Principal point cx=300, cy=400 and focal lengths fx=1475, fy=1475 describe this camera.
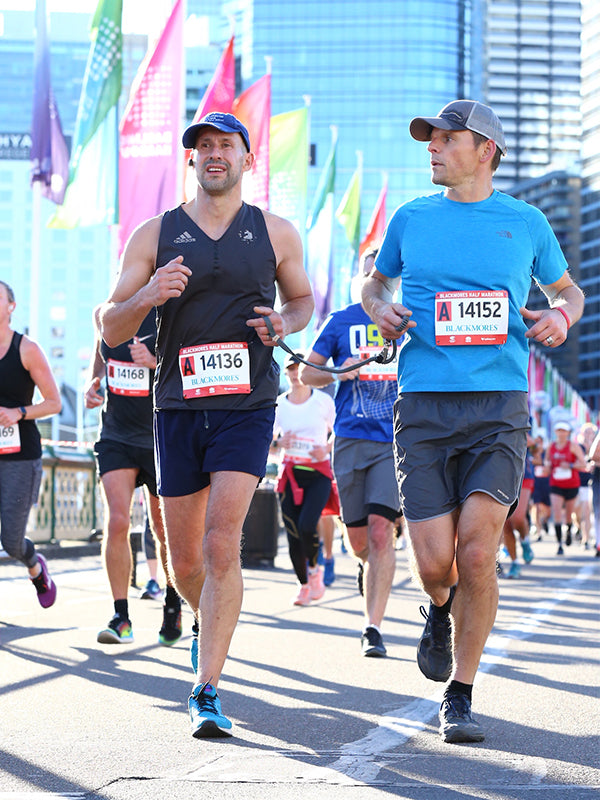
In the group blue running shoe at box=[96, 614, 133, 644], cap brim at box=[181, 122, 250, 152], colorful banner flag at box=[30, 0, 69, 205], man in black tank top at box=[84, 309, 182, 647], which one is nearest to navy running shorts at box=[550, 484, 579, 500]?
colorful banner flag at box=[30, 0, 69, 205]

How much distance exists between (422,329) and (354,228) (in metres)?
27.3

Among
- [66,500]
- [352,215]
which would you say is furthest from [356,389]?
[352,215]

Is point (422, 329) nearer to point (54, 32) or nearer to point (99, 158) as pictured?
point (99, 158)

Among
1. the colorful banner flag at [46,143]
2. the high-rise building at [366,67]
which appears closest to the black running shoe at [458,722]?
the colorful banner flag at [46,143]

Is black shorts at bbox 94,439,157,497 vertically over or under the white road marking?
over

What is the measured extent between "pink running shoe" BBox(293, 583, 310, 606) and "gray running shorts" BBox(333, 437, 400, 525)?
282 centimetres

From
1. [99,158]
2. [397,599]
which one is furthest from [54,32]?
[397,599]

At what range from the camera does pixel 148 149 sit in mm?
19906

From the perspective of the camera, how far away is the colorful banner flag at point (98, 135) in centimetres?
2042

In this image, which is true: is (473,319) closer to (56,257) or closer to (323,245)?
(323,245)

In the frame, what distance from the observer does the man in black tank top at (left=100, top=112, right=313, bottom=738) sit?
5.37 meters

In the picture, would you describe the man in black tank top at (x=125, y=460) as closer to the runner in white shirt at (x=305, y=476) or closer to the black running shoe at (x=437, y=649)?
the black running shoe at (x=437, y=649)

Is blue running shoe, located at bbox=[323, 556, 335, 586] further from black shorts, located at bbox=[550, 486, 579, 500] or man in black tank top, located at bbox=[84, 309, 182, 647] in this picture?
black shorts, located at bbox=[550, 486, 579, 500]

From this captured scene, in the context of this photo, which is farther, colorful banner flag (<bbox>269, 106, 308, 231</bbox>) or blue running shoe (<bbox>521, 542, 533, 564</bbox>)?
colorful banner flag (<bbox>269, 106, 308, 231</bbox>)
